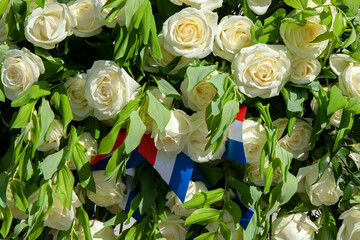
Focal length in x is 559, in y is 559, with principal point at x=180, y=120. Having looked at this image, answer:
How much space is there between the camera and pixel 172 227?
107cm

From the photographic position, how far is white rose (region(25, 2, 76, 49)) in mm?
1023

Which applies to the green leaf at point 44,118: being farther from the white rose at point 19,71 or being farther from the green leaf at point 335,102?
the green leaf at point 335,102

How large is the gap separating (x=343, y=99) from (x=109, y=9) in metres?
0.45

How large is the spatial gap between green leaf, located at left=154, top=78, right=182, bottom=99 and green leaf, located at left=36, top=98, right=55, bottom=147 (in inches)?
7.9

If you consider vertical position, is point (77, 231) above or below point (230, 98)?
below

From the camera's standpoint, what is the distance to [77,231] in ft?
3.57

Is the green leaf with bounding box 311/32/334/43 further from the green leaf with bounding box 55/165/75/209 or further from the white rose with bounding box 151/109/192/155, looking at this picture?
the green leaf with bounding box 55/165/75/209

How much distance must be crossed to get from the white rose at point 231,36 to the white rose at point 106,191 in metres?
0.31

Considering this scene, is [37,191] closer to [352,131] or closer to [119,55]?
[119,55]

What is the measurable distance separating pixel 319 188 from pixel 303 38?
28cm

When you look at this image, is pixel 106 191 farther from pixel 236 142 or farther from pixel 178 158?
pixel 236 142

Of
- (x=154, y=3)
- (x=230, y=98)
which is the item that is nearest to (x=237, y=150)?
(x=230, y=98)

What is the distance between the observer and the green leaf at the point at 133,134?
918 millimetres

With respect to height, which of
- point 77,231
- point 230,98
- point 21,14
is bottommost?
point 77,231
